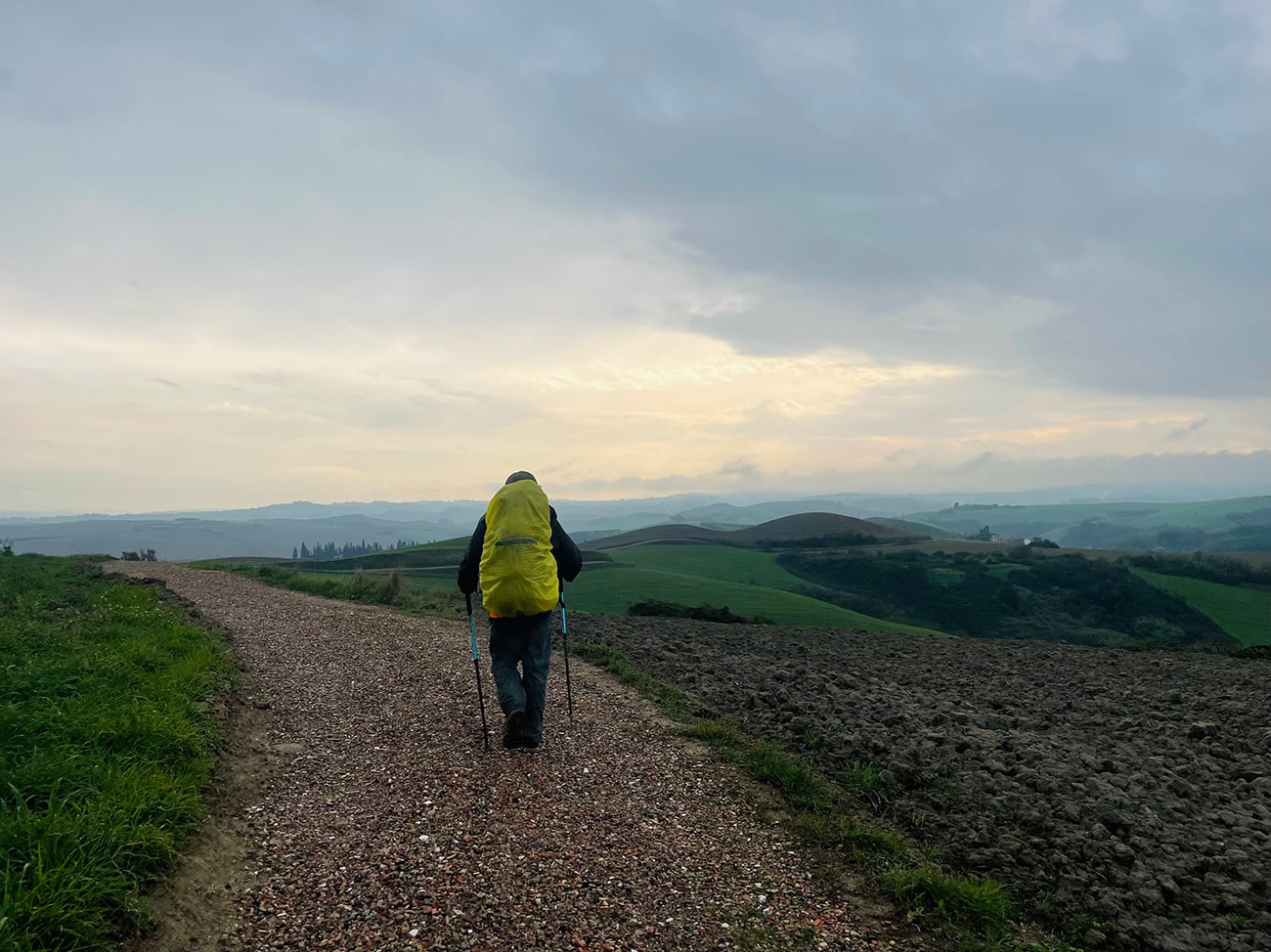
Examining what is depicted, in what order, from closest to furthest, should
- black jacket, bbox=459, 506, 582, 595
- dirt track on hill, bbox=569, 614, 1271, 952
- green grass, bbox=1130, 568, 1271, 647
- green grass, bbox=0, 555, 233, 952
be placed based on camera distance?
green grass, bbox=0, 555, 233, 952 < dirt track on hill, bbox=569, 614, 1271, 952 < black jacket, bbox=459, 506, 582, 595 < green grass, bbox=1130, 568, 1271, 647

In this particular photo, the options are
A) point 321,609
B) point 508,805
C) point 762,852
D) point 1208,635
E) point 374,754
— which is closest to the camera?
point 762,852

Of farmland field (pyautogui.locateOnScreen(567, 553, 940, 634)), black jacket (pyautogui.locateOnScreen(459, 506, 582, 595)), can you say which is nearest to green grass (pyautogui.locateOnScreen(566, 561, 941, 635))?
farmland field (pyautogui.locateOnScreen(567, 553, 940, 634))

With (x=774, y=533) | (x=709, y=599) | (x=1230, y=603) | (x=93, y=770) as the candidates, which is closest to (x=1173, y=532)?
(x=774, y=533)

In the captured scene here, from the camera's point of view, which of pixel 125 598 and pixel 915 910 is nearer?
pixel 915 910

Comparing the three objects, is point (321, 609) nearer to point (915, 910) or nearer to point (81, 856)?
point (81, 856)

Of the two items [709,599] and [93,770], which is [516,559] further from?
[709,599]

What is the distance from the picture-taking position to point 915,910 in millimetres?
4535

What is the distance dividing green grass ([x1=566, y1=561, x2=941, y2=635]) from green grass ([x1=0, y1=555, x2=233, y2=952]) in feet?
75.1

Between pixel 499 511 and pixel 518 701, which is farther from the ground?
pixel 499 511

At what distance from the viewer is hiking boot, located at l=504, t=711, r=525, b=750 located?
23.6ft

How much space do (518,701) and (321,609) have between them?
477 inches

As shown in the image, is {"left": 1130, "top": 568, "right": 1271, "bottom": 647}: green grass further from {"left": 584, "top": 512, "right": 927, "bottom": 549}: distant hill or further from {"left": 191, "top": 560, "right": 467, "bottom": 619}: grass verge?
{"left": 191, "top": 560, "right": 467, "bottom": 619}: grass verge

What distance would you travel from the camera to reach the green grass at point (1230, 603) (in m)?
42.8

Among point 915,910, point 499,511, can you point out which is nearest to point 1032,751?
point 915,910
